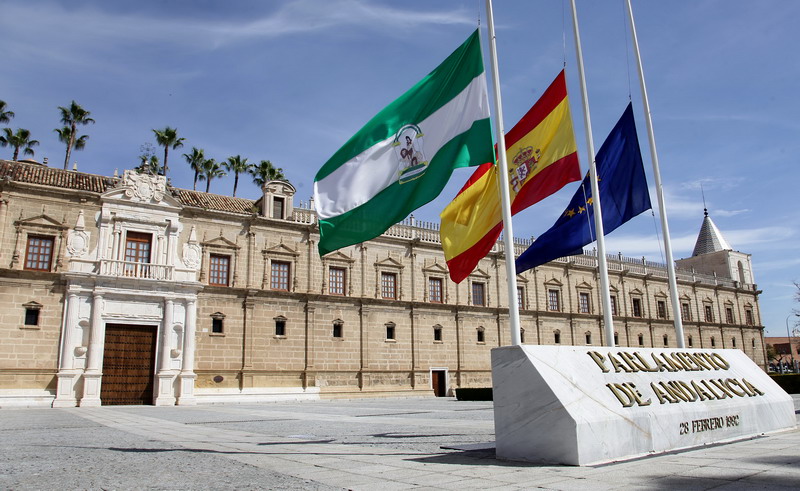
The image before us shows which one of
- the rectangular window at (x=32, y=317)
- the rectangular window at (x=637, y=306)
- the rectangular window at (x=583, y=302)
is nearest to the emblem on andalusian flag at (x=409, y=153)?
the rectangular window at (x=32, y=317)

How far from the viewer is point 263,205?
30875 mm

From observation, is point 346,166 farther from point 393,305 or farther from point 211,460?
point 393,305

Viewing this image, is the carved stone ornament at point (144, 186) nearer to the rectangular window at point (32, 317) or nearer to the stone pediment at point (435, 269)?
the rectangular window at point (32, 317)

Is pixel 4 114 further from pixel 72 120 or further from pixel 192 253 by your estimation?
pixel 192 253

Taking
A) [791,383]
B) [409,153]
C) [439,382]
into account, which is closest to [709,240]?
[791,383]

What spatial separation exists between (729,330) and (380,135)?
5367 centimetres

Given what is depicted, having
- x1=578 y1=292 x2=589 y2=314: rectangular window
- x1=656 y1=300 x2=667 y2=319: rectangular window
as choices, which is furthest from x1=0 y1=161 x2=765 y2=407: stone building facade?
x1=656 y1=300 x2=667 y2=319: rectangular window

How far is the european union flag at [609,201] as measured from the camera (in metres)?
10.9

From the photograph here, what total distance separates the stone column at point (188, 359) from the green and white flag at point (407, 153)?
1943 centimetres

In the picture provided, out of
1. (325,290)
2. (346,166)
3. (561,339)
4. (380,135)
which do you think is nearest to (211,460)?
(346,166)

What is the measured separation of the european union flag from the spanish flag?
1.58m

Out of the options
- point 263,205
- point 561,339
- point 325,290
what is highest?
point 263,205

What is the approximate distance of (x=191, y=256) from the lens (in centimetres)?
2702

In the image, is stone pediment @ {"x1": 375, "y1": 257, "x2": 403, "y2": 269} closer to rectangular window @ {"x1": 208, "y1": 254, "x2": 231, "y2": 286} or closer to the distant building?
rectangular window @ {"x1": 208, "y1": 254, "x2": 231, "y2": 286}
